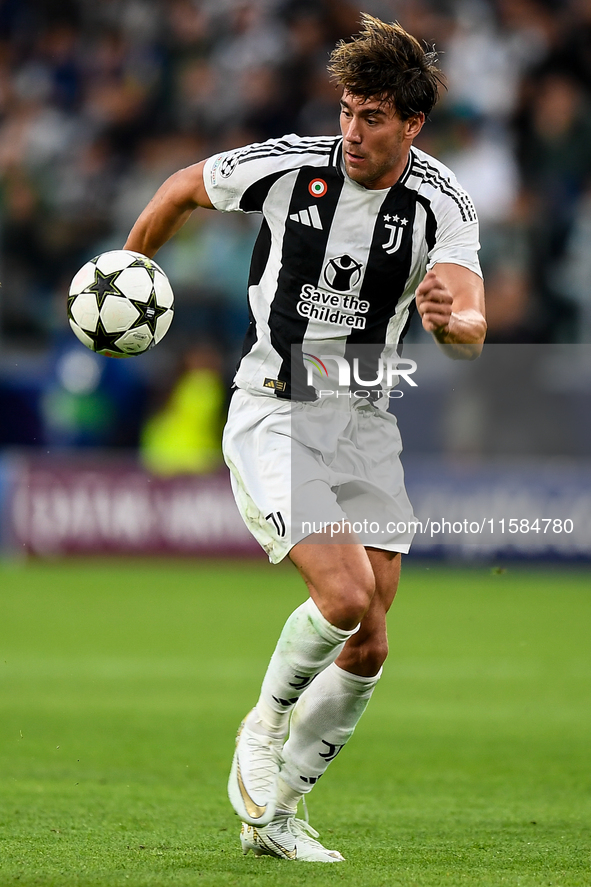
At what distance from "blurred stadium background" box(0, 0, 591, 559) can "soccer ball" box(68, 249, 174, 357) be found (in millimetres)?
9048

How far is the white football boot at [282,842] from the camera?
426cm

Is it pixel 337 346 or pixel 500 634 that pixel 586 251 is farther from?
pixel 337 346

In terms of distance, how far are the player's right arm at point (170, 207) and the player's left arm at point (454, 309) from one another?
2.81ft

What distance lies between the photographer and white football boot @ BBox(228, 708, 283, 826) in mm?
4055

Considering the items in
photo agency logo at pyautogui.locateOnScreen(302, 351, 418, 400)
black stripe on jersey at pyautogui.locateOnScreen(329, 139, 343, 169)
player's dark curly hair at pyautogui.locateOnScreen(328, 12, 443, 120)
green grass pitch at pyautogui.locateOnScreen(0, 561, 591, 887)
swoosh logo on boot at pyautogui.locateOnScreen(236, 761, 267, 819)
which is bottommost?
green grass pitch at pyautogui.locateOnScreen(0, 561, 591, 887)

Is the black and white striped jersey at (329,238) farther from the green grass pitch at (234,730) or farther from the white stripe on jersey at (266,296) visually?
the green grass pitch at (234,730)

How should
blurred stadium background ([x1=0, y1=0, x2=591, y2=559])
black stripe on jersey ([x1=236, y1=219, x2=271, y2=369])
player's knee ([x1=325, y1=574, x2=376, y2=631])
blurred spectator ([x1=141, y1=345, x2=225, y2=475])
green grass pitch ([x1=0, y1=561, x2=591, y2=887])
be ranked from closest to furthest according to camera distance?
player's knee ([x1=325, y1=574, x2=376, y2=631]) → green grass pitch ([x1=0, y1=561, x2=591, y2=887]) → black stripe on jersey ([x1=236, y1=219, x2=271, y2=369]) → blurred stadium background ([x1=0, y1=0, x2=591, y2=559]) → blurred spectator ([x1=141, y1=345, x2=225, y2=475])

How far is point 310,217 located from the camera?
436cm

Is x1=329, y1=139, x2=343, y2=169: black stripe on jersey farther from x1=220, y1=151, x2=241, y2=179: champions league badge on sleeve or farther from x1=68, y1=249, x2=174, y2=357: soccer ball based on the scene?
x1=68, y1=249, x2=174, y2=357: soccer ball

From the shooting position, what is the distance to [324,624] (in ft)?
13.2

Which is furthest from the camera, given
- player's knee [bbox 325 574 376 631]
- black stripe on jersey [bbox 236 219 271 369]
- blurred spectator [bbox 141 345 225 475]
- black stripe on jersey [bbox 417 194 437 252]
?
blurred spectator [bbox 141 345 225 475]

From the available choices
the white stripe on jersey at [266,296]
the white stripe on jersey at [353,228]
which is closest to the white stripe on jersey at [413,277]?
the white stripe on jersey at [353,228]

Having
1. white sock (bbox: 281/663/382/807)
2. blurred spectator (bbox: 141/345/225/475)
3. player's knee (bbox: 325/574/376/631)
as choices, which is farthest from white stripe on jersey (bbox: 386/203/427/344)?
blurred spectator (bbox: 141/345/225/475)

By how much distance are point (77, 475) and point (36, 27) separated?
5877 millimetres
